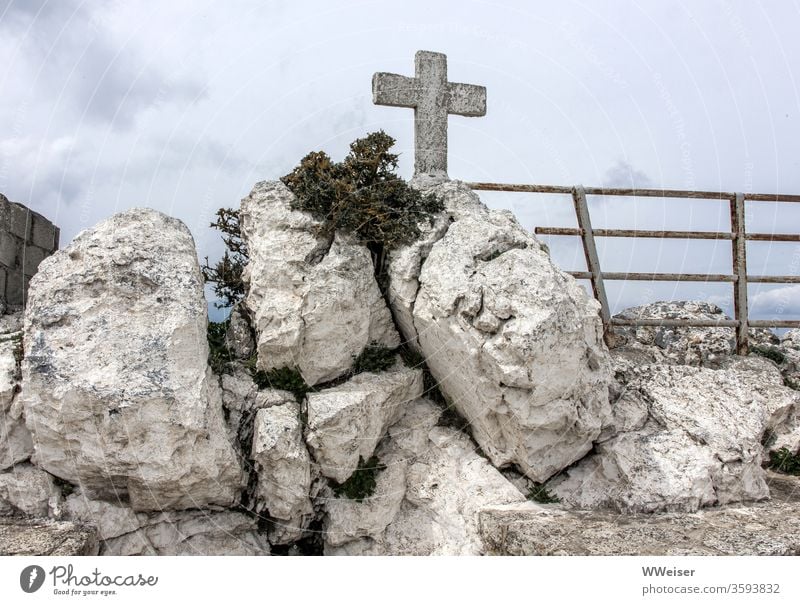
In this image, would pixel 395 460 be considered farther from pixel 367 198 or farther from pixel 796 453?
pixel 796 453

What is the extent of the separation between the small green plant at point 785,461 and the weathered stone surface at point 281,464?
6006mm

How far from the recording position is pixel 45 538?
609 centimetres

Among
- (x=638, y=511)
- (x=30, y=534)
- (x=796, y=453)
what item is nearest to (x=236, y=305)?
(x=30, y=534)

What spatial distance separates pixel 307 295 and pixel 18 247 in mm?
4584

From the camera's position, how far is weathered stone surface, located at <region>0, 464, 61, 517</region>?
6.66m

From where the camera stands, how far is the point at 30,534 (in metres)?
6.15

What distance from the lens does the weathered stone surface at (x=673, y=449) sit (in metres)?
7.51

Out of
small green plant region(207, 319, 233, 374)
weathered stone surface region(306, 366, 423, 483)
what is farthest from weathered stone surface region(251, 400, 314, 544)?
small green plant region(207, 319, 233, 374)

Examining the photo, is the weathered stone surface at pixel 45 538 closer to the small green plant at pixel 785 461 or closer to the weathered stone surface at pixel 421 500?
the weathered stone surface at pixel 421 500

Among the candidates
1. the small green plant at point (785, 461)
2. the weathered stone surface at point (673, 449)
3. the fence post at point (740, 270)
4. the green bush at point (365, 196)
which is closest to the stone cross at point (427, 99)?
the green bush at point (365, 196)

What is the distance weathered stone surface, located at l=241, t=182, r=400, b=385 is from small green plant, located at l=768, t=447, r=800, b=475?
5439 mm

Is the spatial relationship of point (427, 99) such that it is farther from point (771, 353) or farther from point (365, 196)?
point (771, 353)

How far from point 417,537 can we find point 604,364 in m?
2.82

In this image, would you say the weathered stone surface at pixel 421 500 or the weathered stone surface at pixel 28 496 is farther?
the weathered stone surface at pixel 421 500
